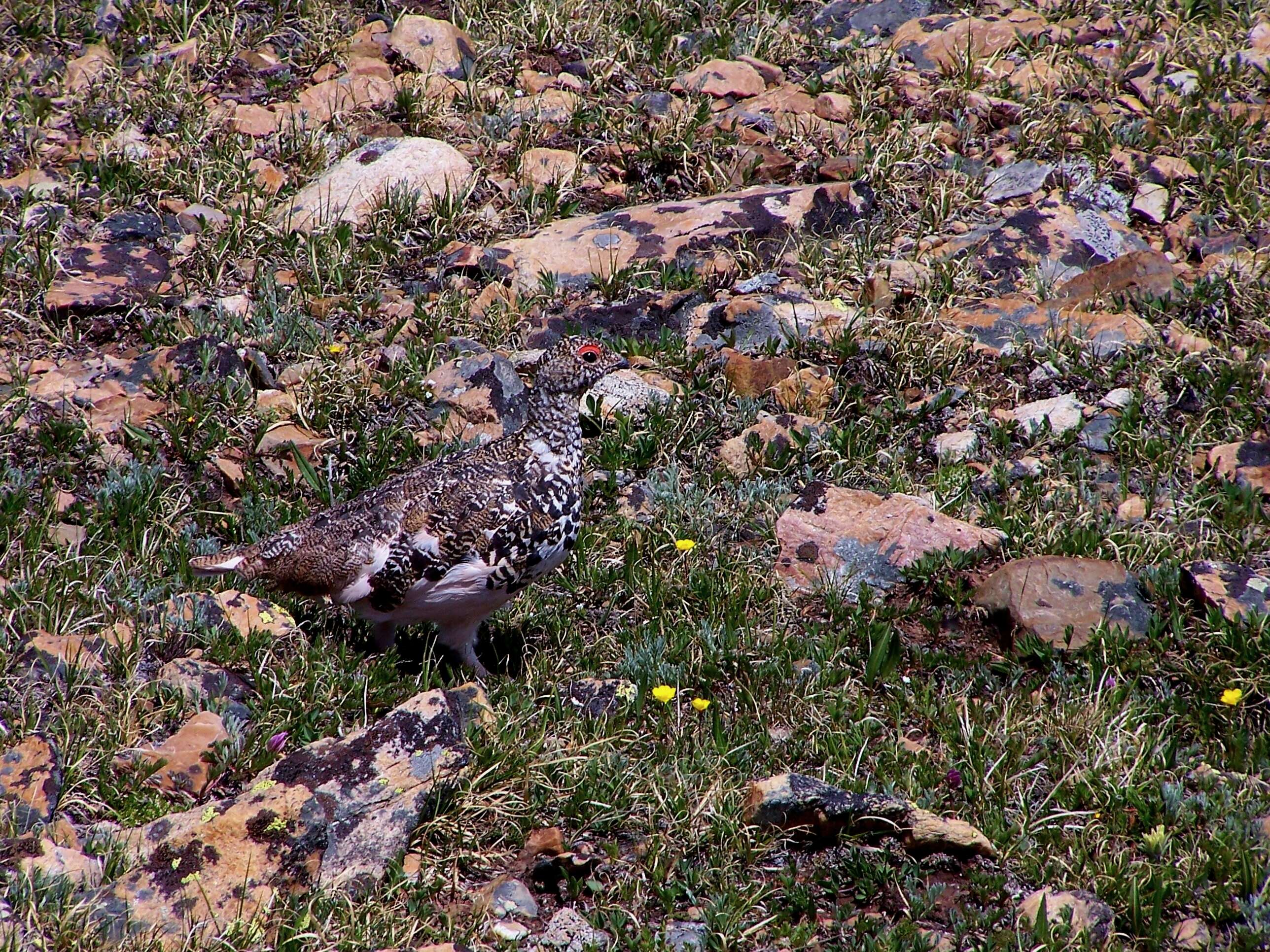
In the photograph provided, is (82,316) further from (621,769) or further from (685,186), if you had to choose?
(621,769)

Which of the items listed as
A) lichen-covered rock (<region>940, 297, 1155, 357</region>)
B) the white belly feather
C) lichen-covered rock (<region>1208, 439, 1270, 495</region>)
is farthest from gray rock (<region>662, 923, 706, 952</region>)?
lichen-covered rock (<region>940, 297, 1155, 357</region>)

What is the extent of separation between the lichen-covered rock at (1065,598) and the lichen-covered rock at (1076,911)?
59.9 inches

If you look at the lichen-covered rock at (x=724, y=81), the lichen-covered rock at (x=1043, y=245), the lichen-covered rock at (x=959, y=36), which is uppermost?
the lichen-covered rock at (x=959, y=36)

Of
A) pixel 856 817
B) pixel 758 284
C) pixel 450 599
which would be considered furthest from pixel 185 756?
pixel 758 284

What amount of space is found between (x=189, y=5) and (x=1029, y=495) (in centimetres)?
805

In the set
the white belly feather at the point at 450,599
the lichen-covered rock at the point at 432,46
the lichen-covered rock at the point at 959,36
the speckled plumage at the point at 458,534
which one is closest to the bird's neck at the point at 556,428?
the speckled plumage at the point at 458,534

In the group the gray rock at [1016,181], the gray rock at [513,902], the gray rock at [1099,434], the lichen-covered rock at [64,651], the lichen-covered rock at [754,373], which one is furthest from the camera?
the gray rock at [1016,181]

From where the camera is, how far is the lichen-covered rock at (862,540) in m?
6.12

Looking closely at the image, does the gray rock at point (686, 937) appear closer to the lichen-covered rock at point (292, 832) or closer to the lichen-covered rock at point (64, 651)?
the lichen-covered rock at point (292, 832)

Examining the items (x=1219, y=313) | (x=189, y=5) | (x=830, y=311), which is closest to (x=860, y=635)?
(x=830, y=311)

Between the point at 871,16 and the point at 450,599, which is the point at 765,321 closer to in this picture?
the point at 450,599

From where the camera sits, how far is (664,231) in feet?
28.5

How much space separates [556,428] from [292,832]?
88.9 inches

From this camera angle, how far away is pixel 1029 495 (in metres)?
6.54
